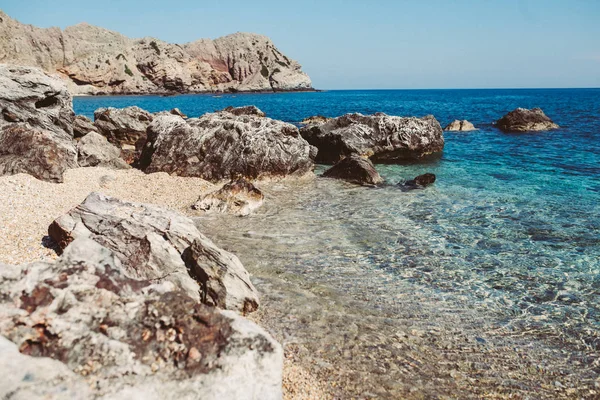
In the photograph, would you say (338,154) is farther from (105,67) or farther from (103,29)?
(103,29)

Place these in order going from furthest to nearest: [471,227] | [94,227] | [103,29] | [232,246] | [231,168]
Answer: [103,29], [231,168], [471,227], [232,246], [94,227]

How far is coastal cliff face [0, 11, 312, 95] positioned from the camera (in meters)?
134

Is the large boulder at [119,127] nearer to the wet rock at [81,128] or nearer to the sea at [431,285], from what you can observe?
the wet rock at [81,128]

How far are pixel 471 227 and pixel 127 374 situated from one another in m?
10.2

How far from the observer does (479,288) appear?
8.00 metres

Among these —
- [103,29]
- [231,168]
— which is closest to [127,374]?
[231,168]

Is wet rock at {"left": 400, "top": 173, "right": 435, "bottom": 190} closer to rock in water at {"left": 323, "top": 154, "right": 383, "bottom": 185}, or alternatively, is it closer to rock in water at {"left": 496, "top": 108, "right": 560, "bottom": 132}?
rock in water at {"left": 323, "top": 154, "right": 383, "bottom": 185}

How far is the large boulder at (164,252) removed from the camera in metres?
6.71

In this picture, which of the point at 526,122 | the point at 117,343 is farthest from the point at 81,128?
the point at 526,122

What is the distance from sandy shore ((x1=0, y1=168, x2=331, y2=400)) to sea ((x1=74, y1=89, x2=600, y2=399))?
1.75ft

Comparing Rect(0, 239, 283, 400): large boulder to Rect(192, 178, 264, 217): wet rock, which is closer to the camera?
Rect(0, 239, 283, 400): large boulder

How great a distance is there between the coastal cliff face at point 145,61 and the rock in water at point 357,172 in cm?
13462

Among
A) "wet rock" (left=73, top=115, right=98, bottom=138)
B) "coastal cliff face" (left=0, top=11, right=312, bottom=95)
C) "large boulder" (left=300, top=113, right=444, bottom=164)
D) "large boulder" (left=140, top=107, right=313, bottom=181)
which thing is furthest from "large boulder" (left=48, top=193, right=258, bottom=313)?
"coastal cliff face" (left=0, top=11, right=312, bottom=95)

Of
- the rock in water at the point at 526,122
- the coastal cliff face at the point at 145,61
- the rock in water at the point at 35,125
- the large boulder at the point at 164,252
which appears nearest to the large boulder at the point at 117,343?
the large boulder at the point at 164,252
